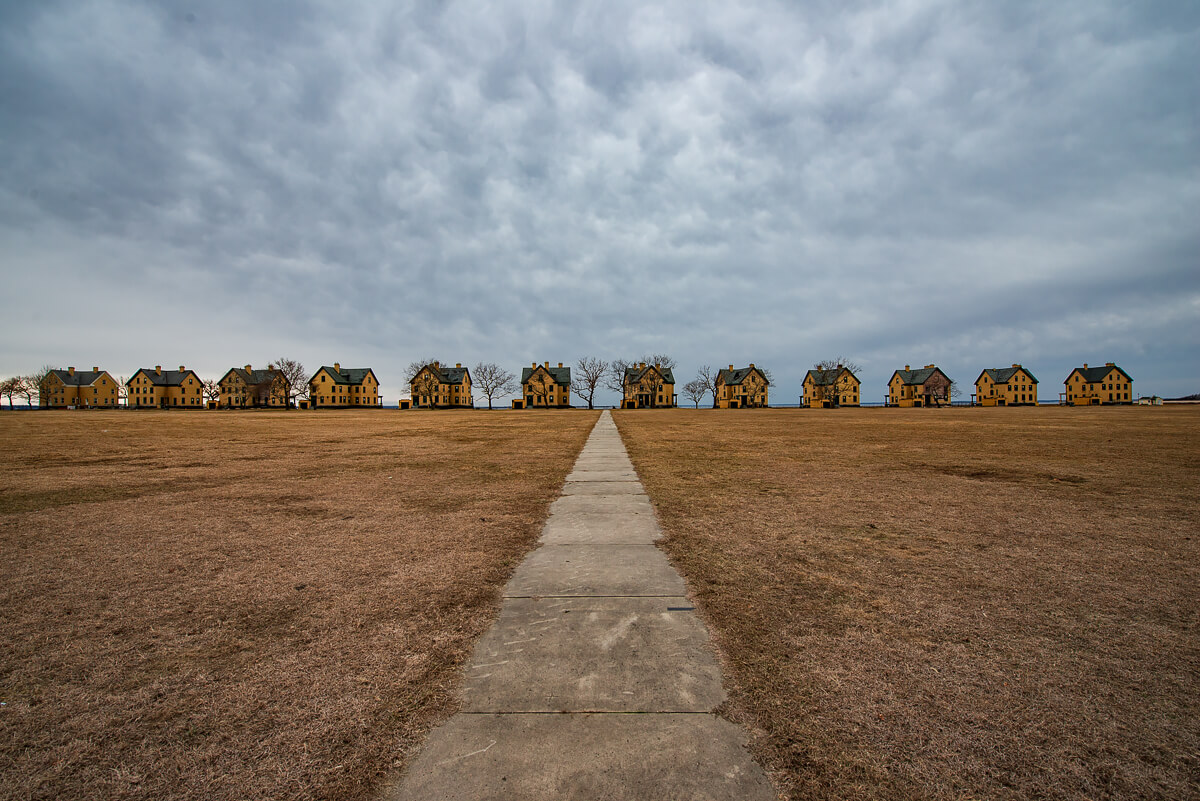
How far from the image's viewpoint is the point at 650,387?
115250 millimetres

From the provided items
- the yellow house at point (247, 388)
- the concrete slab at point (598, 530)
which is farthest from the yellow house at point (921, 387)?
the yellow house at point (247, 388)

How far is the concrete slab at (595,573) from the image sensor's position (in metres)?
4.35

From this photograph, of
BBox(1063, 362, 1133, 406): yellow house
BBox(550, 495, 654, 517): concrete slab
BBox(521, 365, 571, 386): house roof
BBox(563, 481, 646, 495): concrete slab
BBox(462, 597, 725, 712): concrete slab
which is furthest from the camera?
BBox(521, 365, 571, 386): house roof

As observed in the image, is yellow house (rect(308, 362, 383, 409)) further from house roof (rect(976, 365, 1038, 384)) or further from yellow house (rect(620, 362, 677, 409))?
house roof (rect(976, 365, 1038, 384))

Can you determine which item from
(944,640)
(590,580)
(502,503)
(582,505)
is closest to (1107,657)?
(944,640)

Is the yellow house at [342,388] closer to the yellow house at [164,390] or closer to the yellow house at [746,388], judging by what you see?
the yellow house at [164,390]

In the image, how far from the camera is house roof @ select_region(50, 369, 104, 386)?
389ft

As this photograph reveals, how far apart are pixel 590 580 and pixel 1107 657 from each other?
356cm

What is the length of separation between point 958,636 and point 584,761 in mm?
2837

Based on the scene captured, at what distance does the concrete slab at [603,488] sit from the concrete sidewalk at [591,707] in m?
4.02

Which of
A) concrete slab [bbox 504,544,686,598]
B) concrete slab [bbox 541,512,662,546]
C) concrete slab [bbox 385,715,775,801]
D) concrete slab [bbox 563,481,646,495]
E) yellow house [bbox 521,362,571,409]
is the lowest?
concrete slab [bbox 385,715,775,801]

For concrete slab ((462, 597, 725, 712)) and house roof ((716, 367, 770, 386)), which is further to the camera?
house roof ((716, 367, 770, 386))

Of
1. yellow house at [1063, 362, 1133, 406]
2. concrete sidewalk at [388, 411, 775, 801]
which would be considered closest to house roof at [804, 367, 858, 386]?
yellow house at [1063, 362, 1133, 406]

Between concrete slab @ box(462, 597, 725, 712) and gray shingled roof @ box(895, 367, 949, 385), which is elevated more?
gray shingled roof @ box(895, 367, 949, 385)
